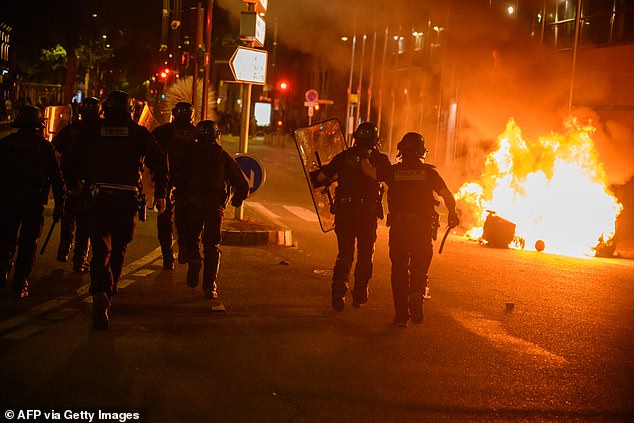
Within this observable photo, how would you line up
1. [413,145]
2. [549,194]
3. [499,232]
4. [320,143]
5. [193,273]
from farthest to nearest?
[549,194] < [499,232] < [320,143] < [193,273] < [413,145]

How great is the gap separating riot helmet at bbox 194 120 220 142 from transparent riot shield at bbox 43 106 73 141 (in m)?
5.33

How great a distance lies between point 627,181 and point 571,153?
362 cm

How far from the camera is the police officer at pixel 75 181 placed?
6.40m

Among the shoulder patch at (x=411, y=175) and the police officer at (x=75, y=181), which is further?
the shoulder patch at (x=411, y=175)

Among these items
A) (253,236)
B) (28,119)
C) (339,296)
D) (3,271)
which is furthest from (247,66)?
(3,271)

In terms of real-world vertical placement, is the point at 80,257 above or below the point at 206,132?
below

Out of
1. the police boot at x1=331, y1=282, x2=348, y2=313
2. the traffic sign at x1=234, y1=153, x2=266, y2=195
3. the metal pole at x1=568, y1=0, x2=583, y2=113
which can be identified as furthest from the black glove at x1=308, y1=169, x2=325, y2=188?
the metal pole at x1=568, y1=0, x2=583, y2=113

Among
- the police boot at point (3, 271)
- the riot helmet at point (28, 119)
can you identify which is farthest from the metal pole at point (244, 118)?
the police boot at point (3, 271)

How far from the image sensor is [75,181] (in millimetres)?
6508

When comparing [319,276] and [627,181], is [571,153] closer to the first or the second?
[627,181]

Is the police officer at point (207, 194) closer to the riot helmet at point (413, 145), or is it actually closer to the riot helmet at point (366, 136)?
the riot helmet at point (366, 136)

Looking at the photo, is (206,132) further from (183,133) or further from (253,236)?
(253,236)

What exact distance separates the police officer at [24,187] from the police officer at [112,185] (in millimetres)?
728

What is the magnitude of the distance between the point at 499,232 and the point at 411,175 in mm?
6747
